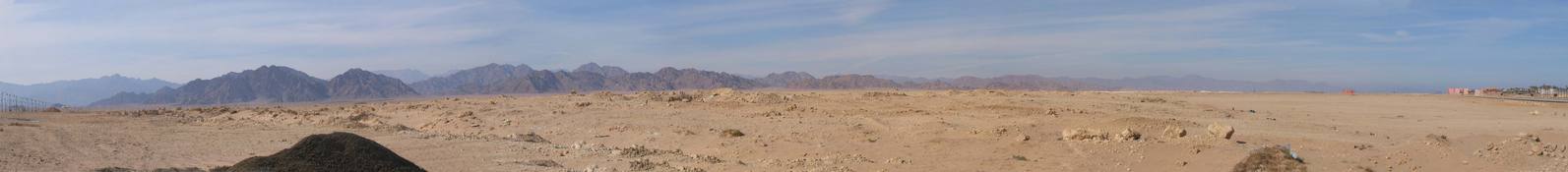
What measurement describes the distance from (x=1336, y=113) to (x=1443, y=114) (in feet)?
5.70

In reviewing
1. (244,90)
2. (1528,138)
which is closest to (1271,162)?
(1528,138)

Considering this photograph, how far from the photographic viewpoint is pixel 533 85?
42.3m

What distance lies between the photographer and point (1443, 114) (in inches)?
744

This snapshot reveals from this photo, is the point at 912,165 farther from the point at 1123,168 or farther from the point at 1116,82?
the point at 1116,82

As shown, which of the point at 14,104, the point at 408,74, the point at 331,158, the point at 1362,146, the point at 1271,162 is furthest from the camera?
the point at 408,74

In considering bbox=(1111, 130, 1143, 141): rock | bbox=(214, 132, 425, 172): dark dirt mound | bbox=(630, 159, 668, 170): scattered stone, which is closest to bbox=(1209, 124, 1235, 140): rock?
bbox=(1111, 130, 1143, 141): rock

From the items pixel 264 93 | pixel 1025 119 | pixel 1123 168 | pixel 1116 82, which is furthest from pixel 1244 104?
pixel 264 93

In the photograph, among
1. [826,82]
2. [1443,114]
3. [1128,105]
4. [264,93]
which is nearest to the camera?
[1443,114]

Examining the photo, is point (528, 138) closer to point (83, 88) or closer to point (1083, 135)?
point (1083, 135)

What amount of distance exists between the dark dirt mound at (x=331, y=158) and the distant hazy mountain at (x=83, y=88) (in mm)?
42763

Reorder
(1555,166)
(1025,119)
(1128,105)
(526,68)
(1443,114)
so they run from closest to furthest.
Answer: (1555,166) < (1025,119) < (1443,114) < (1128,105) < (526,68)

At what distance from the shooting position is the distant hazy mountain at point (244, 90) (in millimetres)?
36750

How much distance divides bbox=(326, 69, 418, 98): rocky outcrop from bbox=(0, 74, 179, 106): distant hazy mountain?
12.0m

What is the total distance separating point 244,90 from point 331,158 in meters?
34.1
